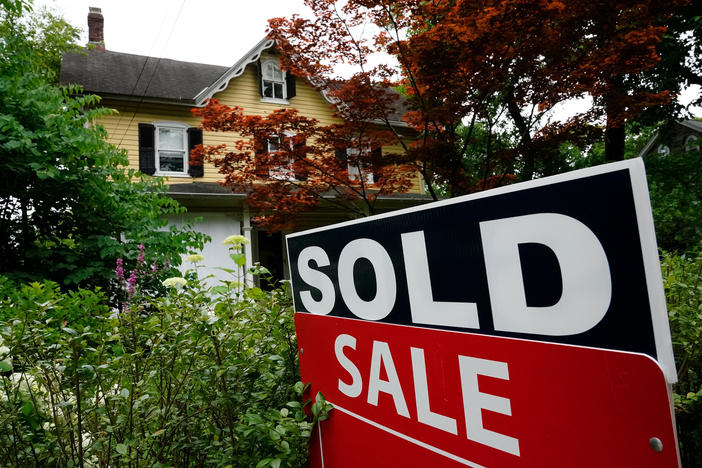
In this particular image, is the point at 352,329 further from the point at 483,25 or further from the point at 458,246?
the point at 483,25

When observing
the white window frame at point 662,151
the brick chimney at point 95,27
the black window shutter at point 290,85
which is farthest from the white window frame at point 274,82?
the white window frame at point 662,151

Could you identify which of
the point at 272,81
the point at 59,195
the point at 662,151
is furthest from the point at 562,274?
the point at 662,151

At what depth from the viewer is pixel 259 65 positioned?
509 inches

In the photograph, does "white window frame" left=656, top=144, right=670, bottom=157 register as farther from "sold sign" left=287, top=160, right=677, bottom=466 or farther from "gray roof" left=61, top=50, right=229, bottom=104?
"gray roof" left=61, top=50, right=229, bottom=104

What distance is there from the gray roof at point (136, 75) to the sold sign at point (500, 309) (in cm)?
1216

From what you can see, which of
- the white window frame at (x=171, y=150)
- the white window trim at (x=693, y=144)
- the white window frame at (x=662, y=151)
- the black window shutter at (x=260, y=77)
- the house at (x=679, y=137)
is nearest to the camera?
the white window trim at (x=693, y=144)

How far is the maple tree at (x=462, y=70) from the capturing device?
15.3 feet

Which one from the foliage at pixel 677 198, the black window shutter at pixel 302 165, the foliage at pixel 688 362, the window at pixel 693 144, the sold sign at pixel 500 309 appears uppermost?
the window at pixel 693 144

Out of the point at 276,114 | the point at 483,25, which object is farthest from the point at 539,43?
the point at 276,114

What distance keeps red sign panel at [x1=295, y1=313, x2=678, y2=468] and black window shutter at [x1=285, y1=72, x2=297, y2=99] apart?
12724 mm

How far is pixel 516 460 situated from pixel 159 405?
1.44 metres

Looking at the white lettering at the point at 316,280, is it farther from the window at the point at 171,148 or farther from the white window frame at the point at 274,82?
the white window frame at the point at 274,82

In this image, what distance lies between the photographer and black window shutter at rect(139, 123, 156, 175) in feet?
38.1

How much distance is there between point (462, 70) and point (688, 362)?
395 cm
